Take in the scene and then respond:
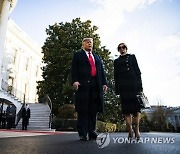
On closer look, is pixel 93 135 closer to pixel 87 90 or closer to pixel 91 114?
pixel 91 114

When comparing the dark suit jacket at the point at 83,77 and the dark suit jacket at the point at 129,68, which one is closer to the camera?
the dark suit jacket at the point at 83,77

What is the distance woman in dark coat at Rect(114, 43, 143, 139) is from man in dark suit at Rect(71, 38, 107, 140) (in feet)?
1.27

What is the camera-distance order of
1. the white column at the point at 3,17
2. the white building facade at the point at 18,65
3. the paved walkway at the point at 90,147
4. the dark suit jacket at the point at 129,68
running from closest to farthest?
the paved walkway at the point at 90,147 → the dark suit jacket at the point at 129,68 → the white column at the point at 3,17 → the white building facade at the point at 18,65

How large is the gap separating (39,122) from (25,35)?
16.6 m

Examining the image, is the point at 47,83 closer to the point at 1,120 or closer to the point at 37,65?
the point at 1,120

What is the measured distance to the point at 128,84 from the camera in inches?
172

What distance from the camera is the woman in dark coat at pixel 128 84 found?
4.22 m

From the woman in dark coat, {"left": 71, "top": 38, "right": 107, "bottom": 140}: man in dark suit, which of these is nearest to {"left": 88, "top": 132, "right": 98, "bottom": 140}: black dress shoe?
{"left": 71, "top": 38, "right": 107, "bottom": 140}: man in dark suit

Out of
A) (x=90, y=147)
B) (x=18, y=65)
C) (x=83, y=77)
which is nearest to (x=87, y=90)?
(x=83, y=77)

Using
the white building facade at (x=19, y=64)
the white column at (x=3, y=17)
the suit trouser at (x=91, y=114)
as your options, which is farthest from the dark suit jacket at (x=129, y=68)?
the white building facade at (x=19, y=64)

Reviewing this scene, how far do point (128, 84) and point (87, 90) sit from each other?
866 mm

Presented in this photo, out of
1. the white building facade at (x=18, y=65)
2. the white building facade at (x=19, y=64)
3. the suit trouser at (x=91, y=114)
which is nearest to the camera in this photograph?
the suit trouser at (x=91, y=114)

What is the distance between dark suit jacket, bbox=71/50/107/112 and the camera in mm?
4078

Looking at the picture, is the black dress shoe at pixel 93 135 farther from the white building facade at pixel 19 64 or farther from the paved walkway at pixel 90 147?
the white building facade at pixel 19 64
